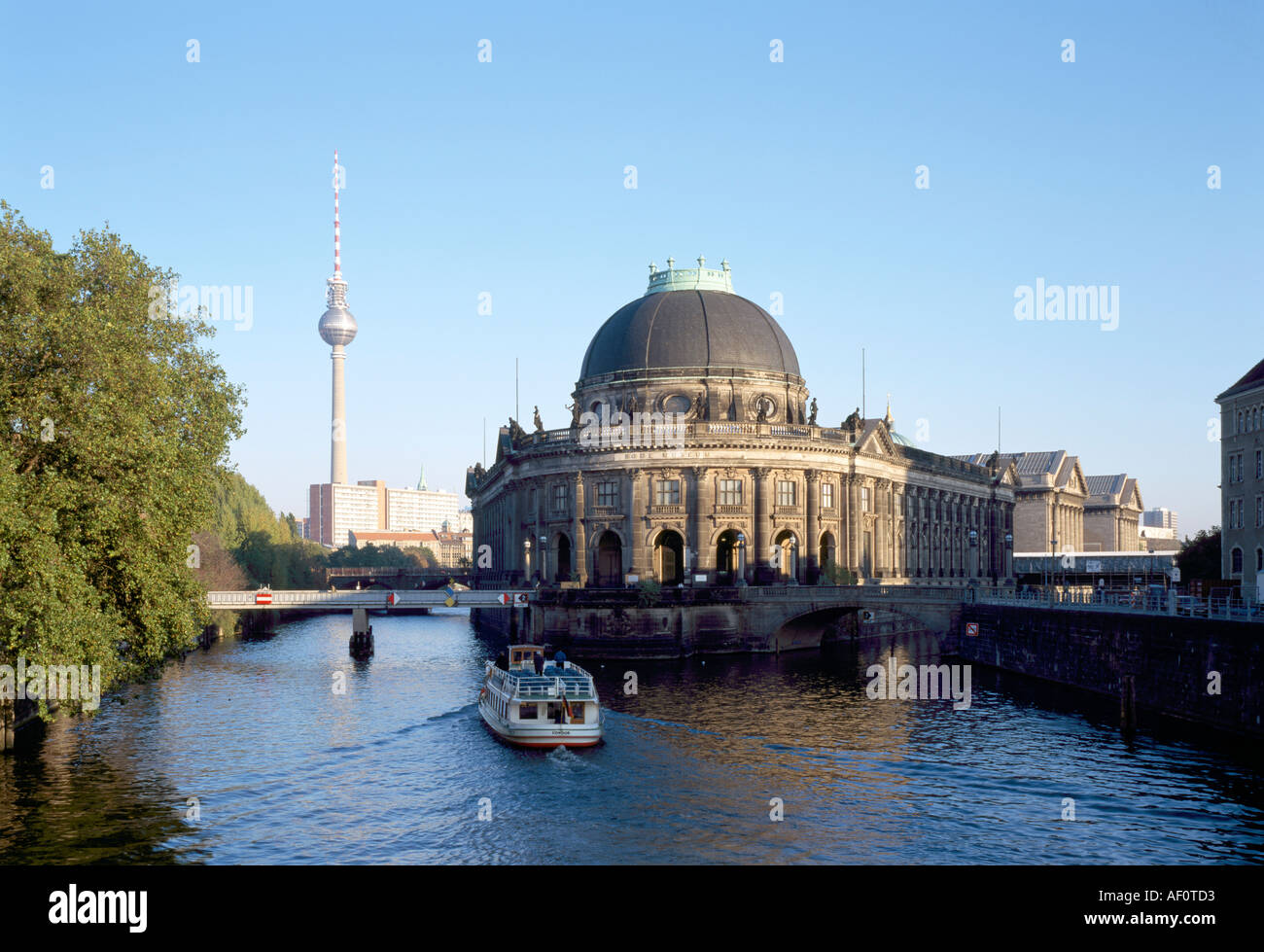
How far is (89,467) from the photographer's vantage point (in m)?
40.8

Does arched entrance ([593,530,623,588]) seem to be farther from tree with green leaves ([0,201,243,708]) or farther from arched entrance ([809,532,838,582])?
tree with green leaves ([0,201,243,708])

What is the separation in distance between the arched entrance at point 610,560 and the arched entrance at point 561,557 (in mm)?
3409

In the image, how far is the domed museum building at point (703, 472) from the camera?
10244cm

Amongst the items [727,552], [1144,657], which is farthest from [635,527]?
[1144,657]

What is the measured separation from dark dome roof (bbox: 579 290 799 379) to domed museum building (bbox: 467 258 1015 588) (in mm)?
160

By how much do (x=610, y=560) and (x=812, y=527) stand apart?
61.7 ft

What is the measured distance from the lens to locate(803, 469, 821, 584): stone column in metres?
106

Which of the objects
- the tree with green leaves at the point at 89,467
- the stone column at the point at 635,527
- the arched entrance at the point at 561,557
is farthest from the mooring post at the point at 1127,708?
the arched entrance at the point at 561,557

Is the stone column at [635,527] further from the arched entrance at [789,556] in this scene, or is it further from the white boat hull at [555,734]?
the white boat hull at [555,734]

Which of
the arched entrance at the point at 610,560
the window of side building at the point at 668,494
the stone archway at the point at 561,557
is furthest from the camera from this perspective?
the stone archway at the point at 561,557

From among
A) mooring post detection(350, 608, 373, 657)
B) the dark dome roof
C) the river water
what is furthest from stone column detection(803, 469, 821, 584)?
mooring post detection(350, 608, 373, 657)

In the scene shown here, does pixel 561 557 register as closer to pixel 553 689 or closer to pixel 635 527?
pixel 635 527
